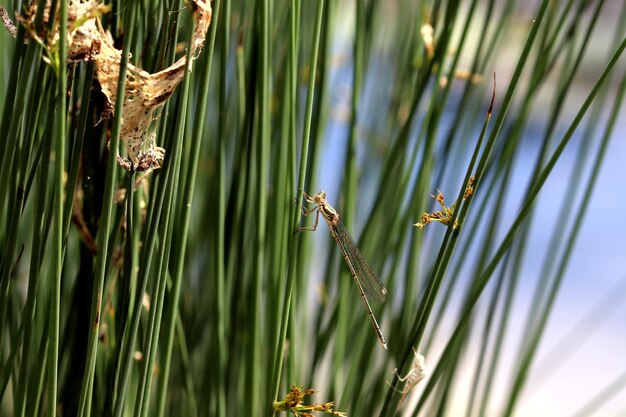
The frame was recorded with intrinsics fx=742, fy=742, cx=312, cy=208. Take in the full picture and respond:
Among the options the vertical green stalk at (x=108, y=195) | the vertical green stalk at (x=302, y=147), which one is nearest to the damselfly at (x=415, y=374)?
Result: the vertical green stalk at (x=302, y=147)

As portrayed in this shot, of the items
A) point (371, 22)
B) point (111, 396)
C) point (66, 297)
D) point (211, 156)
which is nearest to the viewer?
point (111, 396)

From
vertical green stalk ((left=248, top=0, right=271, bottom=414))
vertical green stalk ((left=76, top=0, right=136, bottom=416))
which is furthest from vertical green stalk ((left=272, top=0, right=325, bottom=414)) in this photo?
vertical green stalk ((left=76, top=0, right=136, bottom=416))

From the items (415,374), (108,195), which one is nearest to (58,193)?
(108,195)

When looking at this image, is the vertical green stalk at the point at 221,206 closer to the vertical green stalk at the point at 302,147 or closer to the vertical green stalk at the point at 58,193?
the vertical green stalk at the point at 302,147

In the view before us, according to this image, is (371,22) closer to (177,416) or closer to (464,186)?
(464,186)

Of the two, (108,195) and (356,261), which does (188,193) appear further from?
(356,261)

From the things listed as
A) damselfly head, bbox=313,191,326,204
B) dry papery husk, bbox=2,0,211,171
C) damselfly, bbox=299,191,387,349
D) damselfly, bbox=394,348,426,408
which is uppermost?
dry papery husk, bbox=2,0,211,171

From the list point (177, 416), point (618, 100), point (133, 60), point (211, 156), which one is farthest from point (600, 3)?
point (177, 416)

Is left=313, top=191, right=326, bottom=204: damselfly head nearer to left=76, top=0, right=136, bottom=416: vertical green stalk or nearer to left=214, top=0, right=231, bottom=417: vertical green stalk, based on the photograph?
left=214, top=0, right=231, bottom=417: vertical green stalk
